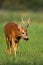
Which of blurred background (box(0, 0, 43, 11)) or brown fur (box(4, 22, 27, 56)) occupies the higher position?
brown fur (box(4, 22, 27, 56))

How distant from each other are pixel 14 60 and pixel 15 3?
39.7m

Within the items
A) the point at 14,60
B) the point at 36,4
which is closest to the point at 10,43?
the point at 14,60

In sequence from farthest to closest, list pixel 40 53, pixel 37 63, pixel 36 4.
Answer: pixel 36 4
pixel 40 53
pixel 37 63

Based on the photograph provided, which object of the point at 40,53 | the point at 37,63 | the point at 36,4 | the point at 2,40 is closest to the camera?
the point at 37,63

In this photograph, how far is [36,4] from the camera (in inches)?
1924

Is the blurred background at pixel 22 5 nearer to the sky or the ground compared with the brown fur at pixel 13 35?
nearer to the ground

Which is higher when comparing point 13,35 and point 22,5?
point 13,35

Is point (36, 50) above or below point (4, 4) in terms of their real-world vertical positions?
above

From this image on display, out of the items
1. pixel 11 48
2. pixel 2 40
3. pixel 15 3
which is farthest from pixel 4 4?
pixel 11 48

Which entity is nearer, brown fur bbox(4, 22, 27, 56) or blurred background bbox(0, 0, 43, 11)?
brown fur bbox(4, 22, 27, 56)

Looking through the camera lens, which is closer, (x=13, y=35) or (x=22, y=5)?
(x=13, y=35)

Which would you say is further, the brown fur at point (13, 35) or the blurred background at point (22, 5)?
the blurred background at point (22, 5)

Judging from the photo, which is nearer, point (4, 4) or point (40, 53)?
point (40, 53)

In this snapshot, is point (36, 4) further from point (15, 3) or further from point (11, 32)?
point (11, 32)
